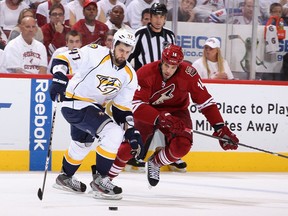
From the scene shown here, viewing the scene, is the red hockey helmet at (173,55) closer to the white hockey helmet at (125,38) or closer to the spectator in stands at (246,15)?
the white hockey helmet at (125,38)

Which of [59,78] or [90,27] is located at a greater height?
[90,27]

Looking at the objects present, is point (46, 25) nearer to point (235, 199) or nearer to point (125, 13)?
point (125, 13)

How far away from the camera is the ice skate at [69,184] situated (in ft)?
18.9

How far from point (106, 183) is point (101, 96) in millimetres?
603

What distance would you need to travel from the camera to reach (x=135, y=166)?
752 centimetres

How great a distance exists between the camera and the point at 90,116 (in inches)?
217

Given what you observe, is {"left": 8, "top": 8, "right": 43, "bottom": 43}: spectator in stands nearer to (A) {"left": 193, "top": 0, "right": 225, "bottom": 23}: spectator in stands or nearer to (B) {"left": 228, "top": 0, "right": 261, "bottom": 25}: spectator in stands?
(A) {"left": 193, "top": 0, "right": 225, "bottom": 23}: spectator in stands

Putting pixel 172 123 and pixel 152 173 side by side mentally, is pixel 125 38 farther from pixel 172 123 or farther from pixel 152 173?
pixel 152 173

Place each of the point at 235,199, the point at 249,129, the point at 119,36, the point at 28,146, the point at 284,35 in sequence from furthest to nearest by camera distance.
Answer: the point at 284,35, the point at 249,129, the point at 28,146, the point at 235,199, the point at 119,36

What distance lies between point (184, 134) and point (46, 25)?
2.32 m

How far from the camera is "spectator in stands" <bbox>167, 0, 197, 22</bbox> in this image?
25.9ft

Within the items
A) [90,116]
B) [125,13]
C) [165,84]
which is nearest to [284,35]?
[125,13]

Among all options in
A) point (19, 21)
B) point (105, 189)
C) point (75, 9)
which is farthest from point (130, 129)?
point (75, 9)

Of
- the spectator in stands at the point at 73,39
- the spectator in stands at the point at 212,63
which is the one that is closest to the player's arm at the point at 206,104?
the spectator in stands at the point at 212,63
